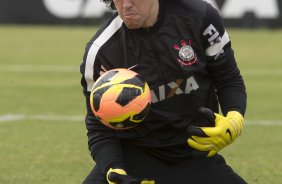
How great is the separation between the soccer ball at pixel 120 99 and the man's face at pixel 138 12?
1.06ft

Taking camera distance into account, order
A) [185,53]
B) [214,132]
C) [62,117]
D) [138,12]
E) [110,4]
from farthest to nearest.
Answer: [62,117]
[110,4]
[185,53]
[138,12]
[214,132]

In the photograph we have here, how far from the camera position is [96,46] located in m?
5.46

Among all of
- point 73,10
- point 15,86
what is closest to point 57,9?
point 73,10

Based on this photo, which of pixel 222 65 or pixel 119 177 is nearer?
pixel 119 177

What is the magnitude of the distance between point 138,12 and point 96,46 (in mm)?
405

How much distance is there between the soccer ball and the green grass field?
2.32m

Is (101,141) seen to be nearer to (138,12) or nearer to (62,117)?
(138,12)

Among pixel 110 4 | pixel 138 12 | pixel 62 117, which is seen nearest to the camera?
pixel 138 12

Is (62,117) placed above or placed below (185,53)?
below

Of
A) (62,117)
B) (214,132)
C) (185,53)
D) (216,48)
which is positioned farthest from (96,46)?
(62,117)

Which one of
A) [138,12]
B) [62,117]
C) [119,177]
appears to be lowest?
[62,117]

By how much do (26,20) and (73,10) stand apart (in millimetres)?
2115

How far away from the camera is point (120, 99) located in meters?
5.06

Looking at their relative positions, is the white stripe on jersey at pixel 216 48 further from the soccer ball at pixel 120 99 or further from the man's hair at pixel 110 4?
the man's hair at pixel 110 4
